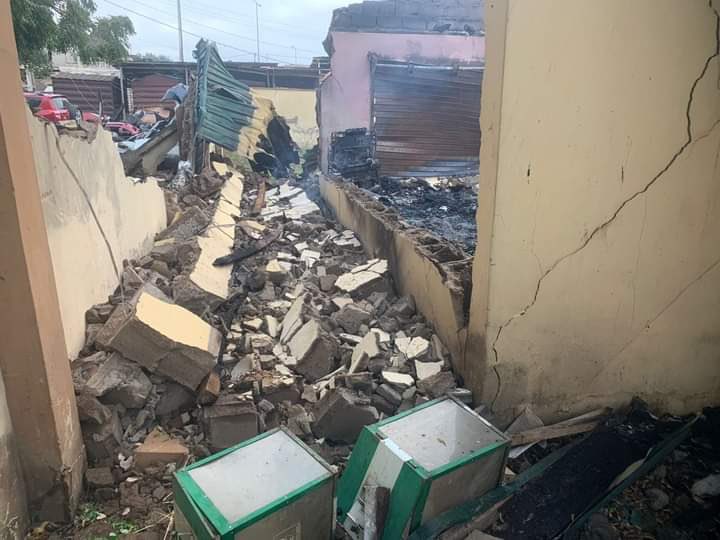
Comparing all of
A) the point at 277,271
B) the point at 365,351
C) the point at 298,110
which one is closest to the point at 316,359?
the point at 365,351

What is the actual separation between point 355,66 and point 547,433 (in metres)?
12.4

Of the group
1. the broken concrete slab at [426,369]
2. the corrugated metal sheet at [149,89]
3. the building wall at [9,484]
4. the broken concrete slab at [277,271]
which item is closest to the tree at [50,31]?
the broken concrete slab at [277,271]

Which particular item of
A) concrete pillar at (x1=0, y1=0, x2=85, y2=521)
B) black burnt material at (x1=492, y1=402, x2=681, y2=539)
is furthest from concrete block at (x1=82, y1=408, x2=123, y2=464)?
black burnt material at (x1=492, y1=402, x2=681, y2=539)

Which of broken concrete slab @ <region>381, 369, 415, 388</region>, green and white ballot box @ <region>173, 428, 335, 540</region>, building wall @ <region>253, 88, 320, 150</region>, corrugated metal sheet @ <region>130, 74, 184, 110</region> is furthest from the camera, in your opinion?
corrugated metal sheet @ <region>130, 74, 184, 110</region>

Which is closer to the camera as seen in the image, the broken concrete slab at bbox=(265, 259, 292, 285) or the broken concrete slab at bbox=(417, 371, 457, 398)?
the broken concrete slab at bbox=(417, 371, 457, 398)

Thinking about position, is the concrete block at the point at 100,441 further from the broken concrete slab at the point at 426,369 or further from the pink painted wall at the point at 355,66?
the pink painted wall at the point at 355,66

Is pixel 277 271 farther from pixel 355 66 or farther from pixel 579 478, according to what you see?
pixel 355 66

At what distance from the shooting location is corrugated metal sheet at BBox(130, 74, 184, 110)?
2405 cm

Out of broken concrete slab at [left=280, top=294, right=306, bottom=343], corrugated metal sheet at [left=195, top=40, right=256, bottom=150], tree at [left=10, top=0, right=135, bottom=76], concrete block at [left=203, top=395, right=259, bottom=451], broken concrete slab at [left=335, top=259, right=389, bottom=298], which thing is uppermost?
tree at [left=10, top=0, right=135, bottom=76]

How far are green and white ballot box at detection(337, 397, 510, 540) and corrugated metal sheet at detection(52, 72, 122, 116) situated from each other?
2605 cm

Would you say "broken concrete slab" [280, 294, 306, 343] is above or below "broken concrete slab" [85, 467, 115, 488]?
above

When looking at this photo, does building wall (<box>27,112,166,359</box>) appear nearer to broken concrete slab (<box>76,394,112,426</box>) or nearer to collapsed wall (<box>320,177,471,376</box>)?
broken concrete slab (<box>76,394,112,426</box>)

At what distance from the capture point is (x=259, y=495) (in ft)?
6.75

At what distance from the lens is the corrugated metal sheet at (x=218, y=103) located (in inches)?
406
